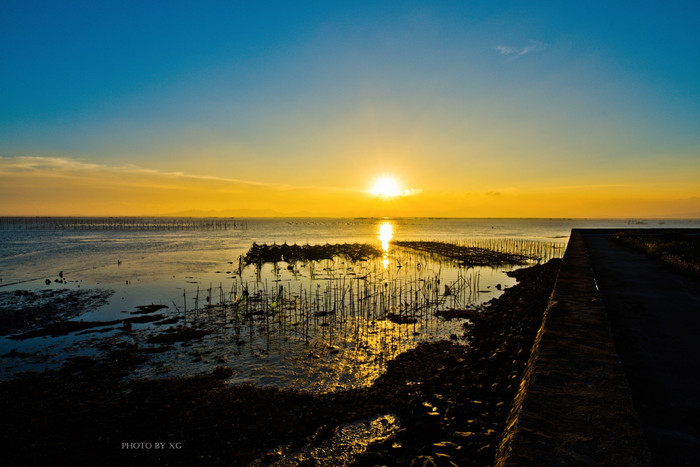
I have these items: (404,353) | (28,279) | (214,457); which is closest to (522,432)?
(214,457)

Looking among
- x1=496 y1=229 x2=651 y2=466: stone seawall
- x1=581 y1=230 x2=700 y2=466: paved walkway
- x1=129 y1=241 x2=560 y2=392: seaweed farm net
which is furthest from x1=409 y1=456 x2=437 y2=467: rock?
x1=129 y1=241 x2=560 y2=392: seaweed farm net

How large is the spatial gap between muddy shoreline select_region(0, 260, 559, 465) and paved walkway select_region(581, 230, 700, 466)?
1941mm

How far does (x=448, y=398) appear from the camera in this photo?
795 centimetres

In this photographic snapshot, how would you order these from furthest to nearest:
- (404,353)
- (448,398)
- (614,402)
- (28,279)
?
(28,279) → (404,353) → (448,398) → (614,402)

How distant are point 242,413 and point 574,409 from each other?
22.6ft

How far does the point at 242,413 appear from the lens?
26.9 feet

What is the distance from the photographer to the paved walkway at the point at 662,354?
172 inches

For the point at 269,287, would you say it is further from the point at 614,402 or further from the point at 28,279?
the point at 614,402

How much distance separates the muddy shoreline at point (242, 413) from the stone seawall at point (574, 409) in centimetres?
101

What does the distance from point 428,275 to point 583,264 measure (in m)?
13.3

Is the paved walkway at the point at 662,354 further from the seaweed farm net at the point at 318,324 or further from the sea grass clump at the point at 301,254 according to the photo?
the sea grass clump at the point at 301,254

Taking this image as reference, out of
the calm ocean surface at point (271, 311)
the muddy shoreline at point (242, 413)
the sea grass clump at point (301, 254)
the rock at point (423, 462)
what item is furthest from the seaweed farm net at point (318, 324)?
the sea grass clump at point (301, 254)

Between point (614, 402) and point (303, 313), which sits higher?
point (614, 402)

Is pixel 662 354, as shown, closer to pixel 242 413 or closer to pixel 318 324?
pixel 242 413
